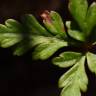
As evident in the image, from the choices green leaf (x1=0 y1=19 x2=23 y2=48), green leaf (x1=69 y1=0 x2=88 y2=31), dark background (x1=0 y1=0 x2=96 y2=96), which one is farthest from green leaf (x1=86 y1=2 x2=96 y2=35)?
dark background (x1=0 y1=0 x2=96 y2=96)

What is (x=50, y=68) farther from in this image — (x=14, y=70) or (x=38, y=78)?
(x=14, y=70)

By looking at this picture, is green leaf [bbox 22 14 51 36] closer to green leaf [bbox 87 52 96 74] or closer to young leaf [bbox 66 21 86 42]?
young leaf [bbox 66 21 86 42]

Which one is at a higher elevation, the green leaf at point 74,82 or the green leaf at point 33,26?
the green leaf at point 33,26

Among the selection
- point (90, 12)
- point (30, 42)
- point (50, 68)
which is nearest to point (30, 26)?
point (30, 42)

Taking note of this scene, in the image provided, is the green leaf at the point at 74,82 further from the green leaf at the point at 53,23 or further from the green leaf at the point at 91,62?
the green leaf at the point at 53,23

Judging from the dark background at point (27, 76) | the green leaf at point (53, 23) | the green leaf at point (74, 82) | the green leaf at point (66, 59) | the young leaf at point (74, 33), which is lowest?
the dark background at point (27, 76)

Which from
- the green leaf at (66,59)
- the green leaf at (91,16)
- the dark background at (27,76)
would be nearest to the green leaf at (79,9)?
the green leaf at (91,16)

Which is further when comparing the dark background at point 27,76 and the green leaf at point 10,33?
the dark background at point 27,76
